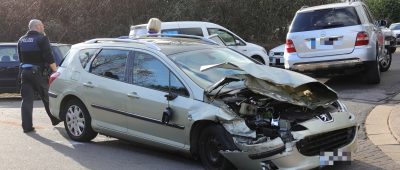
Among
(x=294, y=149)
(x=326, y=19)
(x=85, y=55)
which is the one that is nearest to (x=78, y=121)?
(x=85, y=55)

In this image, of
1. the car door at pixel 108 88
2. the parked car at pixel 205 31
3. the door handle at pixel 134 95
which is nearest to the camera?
the door handle at pixel 134 95

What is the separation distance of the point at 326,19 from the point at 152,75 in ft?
18.4

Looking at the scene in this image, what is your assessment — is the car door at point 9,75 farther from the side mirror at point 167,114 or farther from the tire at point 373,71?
the side mirror at point 167,114

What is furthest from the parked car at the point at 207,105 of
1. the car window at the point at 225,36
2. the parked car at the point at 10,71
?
the car window at the point at 225,36

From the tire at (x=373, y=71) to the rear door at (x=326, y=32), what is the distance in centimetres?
59

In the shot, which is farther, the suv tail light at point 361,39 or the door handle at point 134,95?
the suv tail light at point 361,39

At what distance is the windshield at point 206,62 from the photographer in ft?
20.4

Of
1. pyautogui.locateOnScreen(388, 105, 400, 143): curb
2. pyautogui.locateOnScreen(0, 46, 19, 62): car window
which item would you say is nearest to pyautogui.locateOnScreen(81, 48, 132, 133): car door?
pyautogui.locateOnScreen(388, 105, 400, 143): curb

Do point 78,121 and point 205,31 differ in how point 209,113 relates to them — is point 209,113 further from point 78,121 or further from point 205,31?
point 205,31

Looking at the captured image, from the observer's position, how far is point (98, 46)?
7.66 metres

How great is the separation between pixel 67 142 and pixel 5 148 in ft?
2.83

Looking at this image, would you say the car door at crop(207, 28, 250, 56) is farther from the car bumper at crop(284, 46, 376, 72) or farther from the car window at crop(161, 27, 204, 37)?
the car bumper at crop(284, 46, 376, 72)

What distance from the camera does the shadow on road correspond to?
21.4 ft

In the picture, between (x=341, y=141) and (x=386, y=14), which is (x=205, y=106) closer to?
(x=341, y=141)
